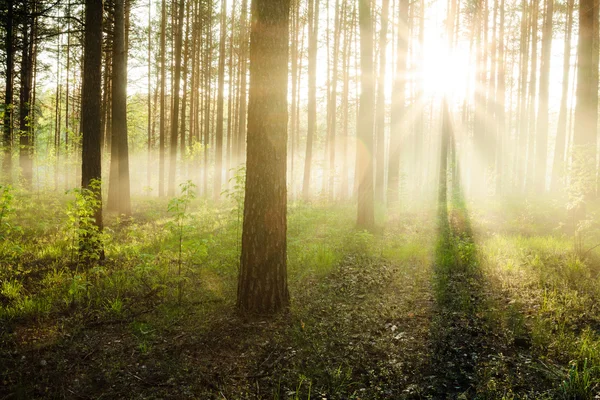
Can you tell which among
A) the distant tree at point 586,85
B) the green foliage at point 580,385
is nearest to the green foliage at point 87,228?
the green foliage at point 580,385

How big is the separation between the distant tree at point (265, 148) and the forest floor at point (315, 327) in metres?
0.78

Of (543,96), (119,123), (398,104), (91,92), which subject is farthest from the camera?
(543,96)

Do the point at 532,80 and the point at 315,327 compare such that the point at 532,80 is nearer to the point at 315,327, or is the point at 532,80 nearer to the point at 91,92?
the point at 315,327

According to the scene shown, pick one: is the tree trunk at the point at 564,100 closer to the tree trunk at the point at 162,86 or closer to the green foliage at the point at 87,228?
the green foliage at the point at 87,228

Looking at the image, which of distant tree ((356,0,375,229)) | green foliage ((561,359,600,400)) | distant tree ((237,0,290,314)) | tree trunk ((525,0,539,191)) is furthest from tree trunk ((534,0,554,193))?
distant tree ((237,0,290,314))

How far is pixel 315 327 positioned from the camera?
444cm

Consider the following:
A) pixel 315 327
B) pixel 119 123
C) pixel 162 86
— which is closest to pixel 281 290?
pixel 315 327

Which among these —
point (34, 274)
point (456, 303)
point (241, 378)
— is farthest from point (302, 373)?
point (34, 274)

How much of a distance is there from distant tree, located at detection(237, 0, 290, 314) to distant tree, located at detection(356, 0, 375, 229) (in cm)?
582

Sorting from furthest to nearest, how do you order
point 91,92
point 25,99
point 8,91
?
point 25,99
point 8,91
point 91,92

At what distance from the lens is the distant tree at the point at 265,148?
438 cm

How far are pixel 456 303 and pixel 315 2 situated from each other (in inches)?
671

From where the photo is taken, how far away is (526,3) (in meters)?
20.1

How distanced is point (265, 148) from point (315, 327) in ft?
8.29
